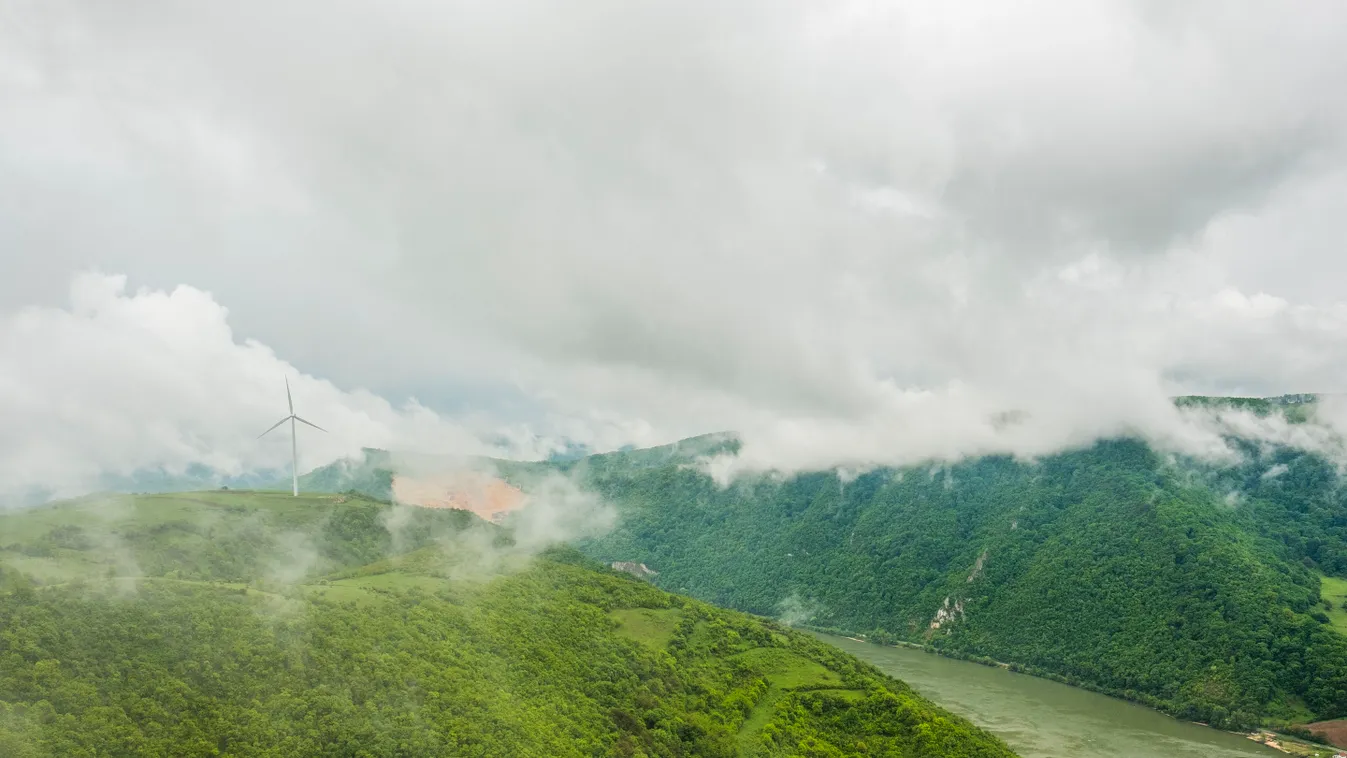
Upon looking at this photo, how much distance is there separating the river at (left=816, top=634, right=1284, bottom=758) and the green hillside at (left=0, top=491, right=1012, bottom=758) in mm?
30722

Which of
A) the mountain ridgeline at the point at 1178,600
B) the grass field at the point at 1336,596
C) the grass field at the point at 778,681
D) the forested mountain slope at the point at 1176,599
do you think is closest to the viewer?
the grass field at the point at 778,681

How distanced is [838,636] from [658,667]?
12902cm

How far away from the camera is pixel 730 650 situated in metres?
96.5

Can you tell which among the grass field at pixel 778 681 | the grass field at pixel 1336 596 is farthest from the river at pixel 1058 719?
the grass field at pixel 1336 596

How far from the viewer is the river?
102750 millimetres

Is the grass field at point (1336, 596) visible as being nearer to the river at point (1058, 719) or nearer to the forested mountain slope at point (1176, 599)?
the forested mountain slope at point (1176, 599)

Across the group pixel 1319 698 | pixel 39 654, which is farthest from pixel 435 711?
pixel 1319 698

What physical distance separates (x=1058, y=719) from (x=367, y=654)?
115 meters

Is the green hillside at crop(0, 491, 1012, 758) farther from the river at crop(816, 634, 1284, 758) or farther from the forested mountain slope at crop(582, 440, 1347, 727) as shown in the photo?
the forested mountain slope at crop(582, 440, 1347, 727)

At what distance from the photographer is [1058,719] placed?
385 ft

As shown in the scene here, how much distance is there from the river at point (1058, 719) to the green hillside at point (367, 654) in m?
30.7

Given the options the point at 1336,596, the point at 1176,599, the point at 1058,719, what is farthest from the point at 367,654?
the point at 1336,596

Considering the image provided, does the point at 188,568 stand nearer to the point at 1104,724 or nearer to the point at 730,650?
→ the point at 730,650

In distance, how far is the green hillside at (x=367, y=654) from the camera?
46.3m
